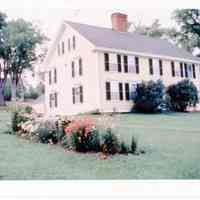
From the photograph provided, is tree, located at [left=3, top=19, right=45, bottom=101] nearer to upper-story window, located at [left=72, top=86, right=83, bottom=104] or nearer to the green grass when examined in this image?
the green grass

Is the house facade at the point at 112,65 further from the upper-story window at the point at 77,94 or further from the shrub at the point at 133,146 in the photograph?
the shrub at the point at 133,146

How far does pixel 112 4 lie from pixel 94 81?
3.55m

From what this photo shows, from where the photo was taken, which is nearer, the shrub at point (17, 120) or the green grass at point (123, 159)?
the green grass at point (123, 159)

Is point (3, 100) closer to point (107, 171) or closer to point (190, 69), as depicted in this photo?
point (107, 171)

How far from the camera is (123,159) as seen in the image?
11.4 feet

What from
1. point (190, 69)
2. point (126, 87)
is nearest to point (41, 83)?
point (126, 87)

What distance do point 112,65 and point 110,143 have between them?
17.0 ft

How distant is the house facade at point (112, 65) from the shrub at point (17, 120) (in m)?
1.28

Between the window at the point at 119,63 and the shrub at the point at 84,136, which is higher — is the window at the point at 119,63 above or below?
above

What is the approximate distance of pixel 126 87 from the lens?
29.0 ft

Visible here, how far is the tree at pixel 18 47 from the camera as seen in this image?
337 centimetres

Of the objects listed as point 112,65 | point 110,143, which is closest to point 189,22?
point 110,143

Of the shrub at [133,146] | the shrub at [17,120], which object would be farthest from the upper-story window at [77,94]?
the shrub at [133,146]
